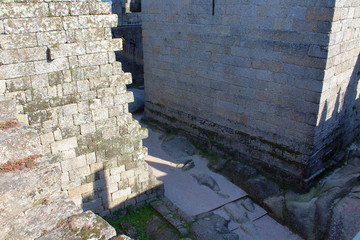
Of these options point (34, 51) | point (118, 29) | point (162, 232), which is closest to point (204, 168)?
point (162, 232)

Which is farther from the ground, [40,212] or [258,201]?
[40,212]

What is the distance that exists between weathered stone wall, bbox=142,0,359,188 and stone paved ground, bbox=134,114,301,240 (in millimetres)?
789

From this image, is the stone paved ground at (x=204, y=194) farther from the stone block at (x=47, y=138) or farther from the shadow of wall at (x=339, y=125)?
the stone block at (x=47, y=138)

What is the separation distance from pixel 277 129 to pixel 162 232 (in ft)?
11.0

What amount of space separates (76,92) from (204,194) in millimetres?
3782

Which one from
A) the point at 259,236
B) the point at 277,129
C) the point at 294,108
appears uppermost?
the point at 294,108

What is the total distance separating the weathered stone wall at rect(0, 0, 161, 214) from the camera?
479cm

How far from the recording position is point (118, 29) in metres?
13.7

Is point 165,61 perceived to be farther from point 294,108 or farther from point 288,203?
point 288,203

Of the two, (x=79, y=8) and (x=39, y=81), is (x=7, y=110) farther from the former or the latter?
(x=79, y=8)

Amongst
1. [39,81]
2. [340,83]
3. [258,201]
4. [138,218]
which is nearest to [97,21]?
[39,81]

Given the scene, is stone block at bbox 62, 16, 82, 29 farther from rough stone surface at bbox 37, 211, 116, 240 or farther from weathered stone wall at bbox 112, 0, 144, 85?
weathered stone wall at bbox 112, 0, 144, 85

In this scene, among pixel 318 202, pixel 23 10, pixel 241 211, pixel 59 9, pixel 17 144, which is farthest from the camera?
pixel 241 211

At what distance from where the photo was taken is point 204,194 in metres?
7.61
